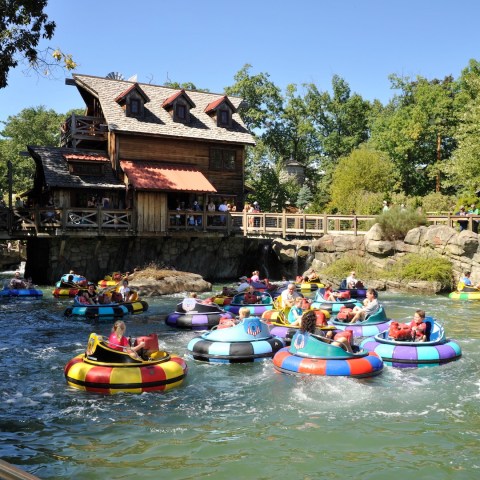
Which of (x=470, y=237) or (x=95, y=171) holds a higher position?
(x=95, y=171)

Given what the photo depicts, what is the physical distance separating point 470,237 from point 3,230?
21.2 meters

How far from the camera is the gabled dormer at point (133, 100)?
112 feet

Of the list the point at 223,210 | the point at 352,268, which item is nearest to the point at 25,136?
the point at 223,210

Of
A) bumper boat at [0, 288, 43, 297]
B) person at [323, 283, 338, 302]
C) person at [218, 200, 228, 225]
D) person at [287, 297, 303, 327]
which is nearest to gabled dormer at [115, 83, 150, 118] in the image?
person at [218, 200, 228, 225]

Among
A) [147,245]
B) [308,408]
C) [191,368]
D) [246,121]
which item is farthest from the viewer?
[246,121]

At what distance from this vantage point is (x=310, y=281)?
27.0 meters

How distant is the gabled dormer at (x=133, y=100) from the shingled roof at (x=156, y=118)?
0.28 metres

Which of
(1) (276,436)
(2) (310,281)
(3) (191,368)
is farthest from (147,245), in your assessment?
(1) (276,436)

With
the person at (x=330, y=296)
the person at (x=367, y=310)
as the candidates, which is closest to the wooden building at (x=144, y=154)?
the person at (x=330, y=296)

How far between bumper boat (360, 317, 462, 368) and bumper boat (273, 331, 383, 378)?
0.75 metres

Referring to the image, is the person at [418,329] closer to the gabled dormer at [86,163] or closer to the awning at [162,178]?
the awning at [162,178]

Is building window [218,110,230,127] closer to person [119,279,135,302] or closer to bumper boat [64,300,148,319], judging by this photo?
person [119,279,135,302]

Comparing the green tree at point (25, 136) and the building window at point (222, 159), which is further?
the green tree at point (25, 136)

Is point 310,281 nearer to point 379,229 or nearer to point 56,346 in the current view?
point 379,229
